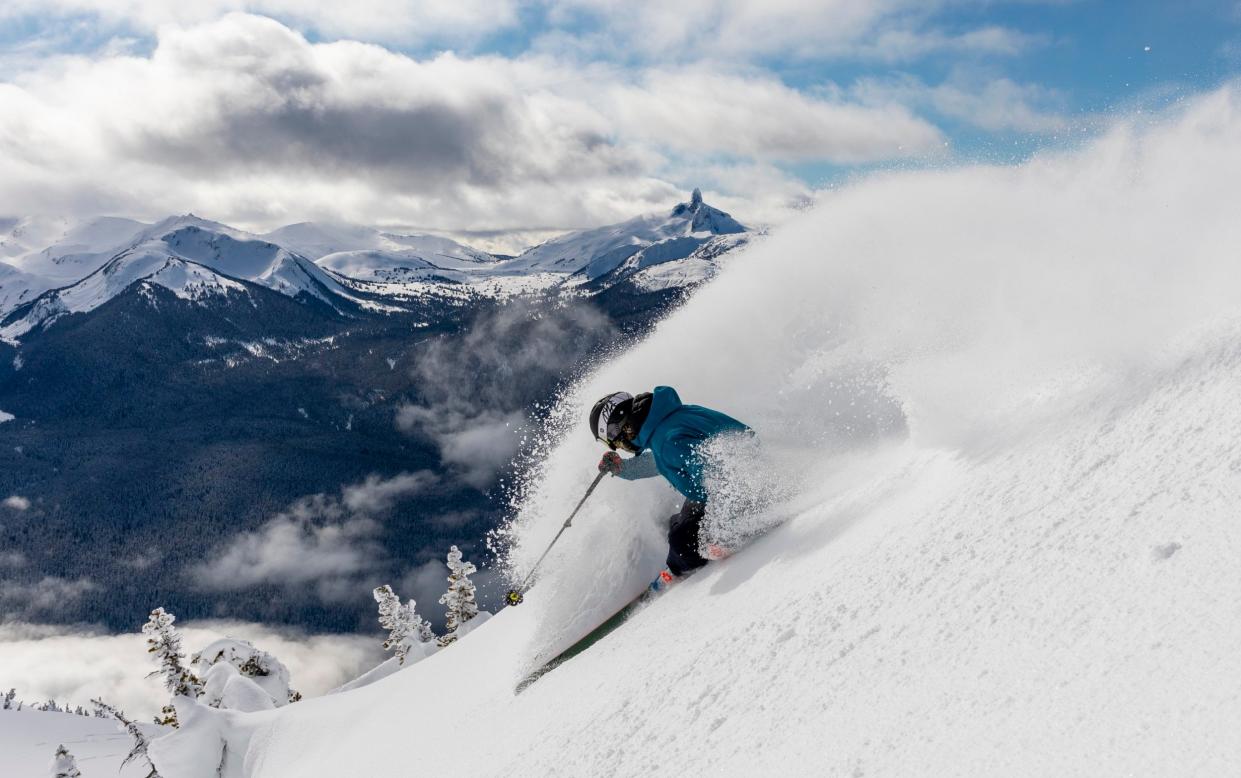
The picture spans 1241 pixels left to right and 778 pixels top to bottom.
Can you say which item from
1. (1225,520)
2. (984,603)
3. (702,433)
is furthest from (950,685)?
(702,433)

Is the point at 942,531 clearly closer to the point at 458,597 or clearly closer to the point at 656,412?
the point at 656,412

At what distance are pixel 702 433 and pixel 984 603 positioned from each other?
398 cm

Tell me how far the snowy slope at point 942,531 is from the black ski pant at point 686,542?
0.86ft

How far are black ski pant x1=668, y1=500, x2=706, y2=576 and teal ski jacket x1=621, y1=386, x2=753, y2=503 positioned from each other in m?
0.13

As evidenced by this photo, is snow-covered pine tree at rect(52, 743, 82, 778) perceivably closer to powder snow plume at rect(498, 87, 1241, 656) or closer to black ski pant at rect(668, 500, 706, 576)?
Result: powder snow plume at rect(498, 87, 1241, 656)

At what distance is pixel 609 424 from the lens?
7.14m

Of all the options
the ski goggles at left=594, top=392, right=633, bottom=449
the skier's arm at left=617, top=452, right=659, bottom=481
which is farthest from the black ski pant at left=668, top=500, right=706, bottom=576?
the ski goggles at left=594, top=392, right=633, bottom=449

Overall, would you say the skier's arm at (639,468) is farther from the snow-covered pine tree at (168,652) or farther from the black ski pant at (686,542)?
the snow-covered pine tree at (168,652)

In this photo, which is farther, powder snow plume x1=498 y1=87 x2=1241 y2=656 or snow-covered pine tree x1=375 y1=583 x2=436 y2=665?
snow-covered pine tree x1=375 y1=583 x2=436 y2=665

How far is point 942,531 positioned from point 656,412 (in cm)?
356

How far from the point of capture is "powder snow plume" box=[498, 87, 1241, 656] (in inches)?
180

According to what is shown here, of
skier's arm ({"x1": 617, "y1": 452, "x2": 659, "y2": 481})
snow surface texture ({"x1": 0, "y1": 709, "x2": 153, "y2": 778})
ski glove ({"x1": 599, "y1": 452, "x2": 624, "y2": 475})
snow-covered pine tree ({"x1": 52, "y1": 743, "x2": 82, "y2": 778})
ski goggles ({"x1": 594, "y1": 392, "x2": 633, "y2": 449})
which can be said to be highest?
ski goggles ({"x1": 594, "y1": 392, "x2": 633, "y2": 449})

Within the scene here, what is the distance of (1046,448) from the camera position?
398 cm

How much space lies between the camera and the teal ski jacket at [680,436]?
6.80m
